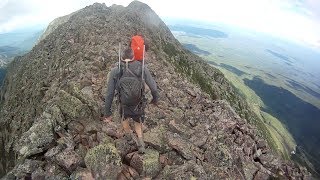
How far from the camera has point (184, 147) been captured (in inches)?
770

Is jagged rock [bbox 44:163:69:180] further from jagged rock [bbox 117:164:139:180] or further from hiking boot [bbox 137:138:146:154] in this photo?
hiking boot [bbox 137:138:146:154]

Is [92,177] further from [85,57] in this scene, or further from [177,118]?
[85,57]

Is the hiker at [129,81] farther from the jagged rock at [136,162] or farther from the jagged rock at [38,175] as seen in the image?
the jagged rock at [38,175]

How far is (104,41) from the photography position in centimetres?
4269

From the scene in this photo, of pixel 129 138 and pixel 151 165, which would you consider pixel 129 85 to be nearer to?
pixel 129 138

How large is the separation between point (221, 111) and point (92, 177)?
13499mm

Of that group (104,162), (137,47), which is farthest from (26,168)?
(137,47)

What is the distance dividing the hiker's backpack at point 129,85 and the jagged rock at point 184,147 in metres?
4.28

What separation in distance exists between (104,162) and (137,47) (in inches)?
233

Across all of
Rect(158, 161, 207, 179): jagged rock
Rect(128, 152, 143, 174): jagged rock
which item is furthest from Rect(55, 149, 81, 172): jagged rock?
Rect(158, 161, 207, 179): jagged rock

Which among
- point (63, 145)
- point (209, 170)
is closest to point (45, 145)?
point (63, 145)

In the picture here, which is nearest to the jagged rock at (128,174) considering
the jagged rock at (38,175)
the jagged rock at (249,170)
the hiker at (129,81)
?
the hiker at (129,81)

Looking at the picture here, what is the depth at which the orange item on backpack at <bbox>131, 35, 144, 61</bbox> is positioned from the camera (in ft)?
53.7

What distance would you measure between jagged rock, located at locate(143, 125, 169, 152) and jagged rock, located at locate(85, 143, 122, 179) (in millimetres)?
2712
